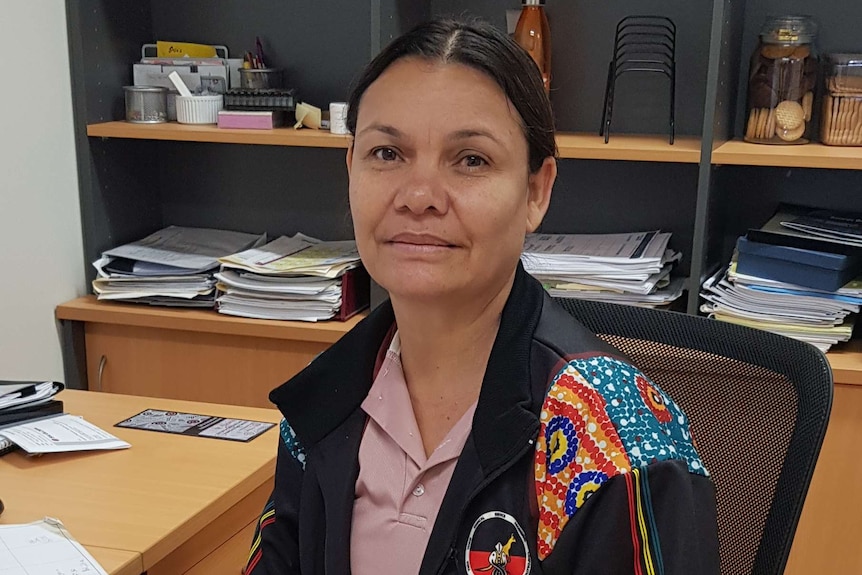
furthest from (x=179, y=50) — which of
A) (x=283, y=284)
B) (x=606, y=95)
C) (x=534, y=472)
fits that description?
(x=534, y=472)

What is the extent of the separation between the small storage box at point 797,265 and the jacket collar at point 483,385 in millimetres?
1032

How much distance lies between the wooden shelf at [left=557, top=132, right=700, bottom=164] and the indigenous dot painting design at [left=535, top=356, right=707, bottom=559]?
41.0 inches

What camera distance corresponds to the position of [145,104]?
8.11 ft

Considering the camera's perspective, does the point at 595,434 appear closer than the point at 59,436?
Yes

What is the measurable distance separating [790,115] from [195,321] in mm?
1422

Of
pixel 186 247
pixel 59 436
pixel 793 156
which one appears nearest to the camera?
pixel 59 436

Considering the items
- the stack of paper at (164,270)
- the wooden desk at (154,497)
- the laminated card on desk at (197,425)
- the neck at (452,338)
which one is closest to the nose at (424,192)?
the neck at (452,338)

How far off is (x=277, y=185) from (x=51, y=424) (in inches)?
47.9

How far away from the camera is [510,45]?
113cm

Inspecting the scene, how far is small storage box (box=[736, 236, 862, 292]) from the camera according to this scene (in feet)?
6.48

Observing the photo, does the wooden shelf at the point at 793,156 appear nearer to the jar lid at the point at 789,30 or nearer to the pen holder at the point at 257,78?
the jar lid at the point at 789,30

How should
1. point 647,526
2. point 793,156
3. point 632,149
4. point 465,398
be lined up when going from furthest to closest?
point 632,149 < point 793,156 < point 465,398 < point 647,526

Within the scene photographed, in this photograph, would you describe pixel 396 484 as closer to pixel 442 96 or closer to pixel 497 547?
pixel 497 547

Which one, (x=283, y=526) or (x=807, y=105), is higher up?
(x=807, y=105)
